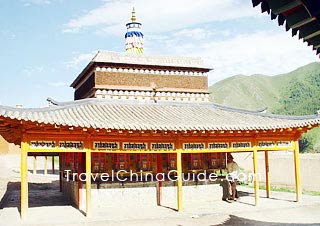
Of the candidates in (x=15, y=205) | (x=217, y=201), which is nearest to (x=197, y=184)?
(x=217, y=201)

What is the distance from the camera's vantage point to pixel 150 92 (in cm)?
1836

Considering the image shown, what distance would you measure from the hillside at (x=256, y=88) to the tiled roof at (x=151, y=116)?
11954cm

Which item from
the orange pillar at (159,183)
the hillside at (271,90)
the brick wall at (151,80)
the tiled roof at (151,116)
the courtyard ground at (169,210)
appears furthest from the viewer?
the hillside at (271,90)

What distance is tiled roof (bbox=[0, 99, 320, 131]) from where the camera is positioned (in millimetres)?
12443

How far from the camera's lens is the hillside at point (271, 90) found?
132 m

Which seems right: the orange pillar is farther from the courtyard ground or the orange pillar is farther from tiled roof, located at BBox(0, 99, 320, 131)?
tiled roof, located at BBox(0, 99, 320, 131)

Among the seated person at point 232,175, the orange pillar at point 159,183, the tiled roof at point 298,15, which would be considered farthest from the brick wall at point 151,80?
the tiled roof at point 298,15

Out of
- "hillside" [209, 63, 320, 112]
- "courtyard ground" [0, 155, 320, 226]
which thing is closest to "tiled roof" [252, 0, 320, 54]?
"courtyard ground" [0, 155, 320, 226]

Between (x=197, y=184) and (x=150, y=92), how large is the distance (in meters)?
5.06

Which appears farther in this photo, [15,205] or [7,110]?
[15,205]

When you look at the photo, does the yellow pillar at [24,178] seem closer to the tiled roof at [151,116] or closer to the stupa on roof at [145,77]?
the tiled roof at [151,116]

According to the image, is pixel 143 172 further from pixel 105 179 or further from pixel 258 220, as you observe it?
pixel 258 220

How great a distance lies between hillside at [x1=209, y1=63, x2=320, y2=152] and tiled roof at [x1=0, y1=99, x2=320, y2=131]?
10467cm

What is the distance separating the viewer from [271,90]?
153 m
